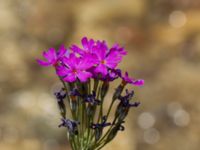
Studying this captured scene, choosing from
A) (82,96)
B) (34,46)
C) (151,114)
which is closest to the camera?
(82,96)


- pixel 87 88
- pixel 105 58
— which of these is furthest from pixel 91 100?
pixel 105 58

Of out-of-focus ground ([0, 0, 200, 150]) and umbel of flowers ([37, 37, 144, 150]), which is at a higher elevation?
out-of-focus ground ([0, 0, 200, 150])

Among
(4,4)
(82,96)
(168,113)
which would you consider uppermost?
(4,4)

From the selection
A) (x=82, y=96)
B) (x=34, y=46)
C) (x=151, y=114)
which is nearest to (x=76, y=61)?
(x=82, y=96)

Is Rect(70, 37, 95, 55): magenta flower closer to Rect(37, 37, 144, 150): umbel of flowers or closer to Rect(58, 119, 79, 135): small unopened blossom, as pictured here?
Rect(37, 37, 144, 150): umbel of flowers

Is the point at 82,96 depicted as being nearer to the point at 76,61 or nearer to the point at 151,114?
the point at 76,61

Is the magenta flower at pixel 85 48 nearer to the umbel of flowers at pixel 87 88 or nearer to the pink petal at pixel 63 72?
the umbel of flowers at pixel 87 88

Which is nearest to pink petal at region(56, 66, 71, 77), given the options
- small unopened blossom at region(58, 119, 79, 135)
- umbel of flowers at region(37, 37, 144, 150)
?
umbel of flowers at region(37, 37, 144, 150)
